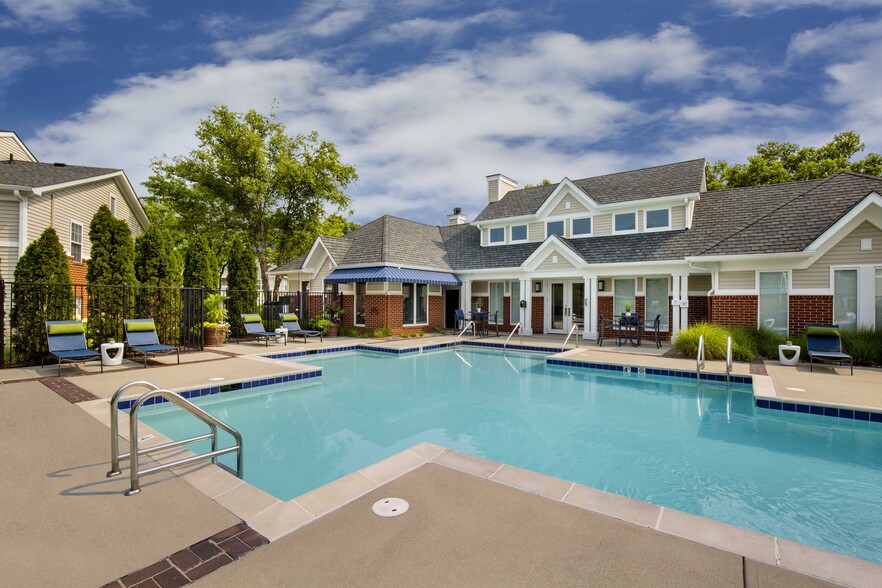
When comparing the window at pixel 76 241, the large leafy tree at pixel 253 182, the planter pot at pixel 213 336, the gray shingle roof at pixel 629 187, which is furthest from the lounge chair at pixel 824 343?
the window at pixel 76 241

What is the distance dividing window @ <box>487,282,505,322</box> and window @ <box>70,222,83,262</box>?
2049cm

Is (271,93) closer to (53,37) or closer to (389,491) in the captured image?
(53,37)

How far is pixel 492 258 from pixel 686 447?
675 inches

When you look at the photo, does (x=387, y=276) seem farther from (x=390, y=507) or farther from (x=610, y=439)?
(x=390, y=507)

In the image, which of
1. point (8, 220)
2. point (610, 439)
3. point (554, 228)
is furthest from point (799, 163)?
point (8, 220)

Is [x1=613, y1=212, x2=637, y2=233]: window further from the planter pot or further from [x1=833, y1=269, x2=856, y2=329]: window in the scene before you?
the planter pot

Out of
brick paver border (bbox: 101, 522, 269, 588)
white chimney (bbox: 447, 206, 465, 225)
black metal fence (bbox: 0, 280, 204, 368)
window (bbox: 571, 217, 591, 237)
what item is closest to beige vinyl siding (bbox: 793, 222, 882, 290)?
window (bbox: 571, 217, 591, 237)

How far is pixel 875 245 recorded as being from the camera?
496 inches

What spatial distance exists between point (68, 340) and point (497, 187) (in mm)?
22443

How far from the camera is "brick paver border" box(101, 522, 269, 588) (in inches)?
111

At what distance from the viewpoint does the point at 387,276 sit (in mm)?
19562

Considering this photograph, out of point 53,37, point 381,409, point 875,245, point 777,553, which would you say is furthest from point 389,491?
point 53,37

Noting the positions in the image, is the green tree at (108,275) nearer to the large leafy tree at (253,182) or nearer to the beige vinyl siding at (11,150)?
the large leafy tree at (253,182)

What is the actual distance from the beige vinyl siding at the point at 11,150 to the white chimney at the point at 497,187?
26599 millimetres
